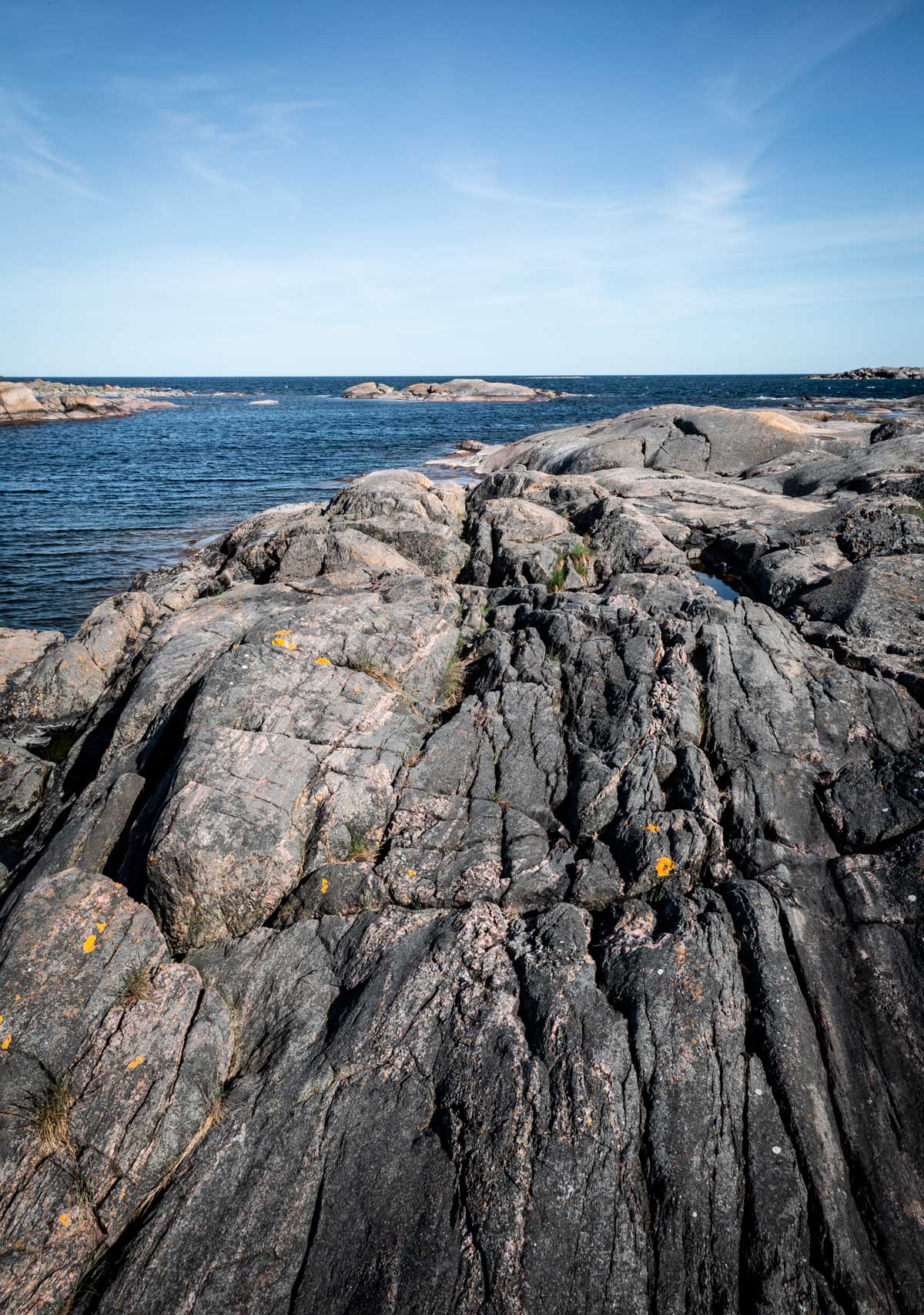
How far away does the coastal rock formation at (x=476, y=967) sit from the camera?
546cm

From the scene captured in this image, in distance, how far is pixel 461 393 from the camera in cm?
14750

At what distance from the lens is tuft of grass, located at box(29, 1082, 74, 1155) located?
6145mm

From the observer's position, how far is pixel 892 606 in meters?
13.1

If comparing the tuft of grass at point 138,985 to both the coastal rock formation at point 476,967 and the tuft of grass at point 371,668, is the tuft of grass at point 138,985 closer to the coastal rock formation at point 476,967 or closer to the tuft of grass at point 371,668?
the coastal rock formation at point 476,967

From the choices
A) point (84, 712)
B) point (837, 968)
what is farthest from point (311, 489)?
point (837, 968)


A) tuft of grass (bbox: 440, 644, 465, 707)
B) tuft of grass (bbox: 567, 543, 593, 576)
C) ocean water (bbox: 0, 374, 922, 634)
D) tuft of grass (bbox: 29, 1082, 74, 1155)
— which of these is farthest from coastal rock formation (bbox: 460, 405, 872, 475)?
tuft of grass (bbox: 29, 1082, 74, 1155)

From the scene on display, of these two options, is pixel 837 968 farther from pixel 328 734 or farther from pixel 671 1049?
pixel 328 734

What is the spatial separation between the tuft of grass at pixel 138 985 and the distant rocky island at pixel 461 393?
435ft

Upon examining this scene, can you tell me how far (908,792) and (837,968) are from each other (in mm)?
2702

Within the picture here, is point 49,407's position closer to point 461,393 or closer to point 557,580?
point 461,393

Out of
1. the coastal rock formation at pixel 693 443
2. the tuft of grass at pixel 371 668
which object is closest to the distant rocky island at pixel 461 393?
the coastal rock formation at pixel 693 443

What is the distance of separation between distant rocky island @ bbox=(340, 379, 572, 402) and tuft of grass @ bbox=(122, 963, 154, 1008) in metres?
133

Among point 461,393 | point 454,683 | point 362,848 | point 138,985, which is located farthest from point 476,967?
point 461,393

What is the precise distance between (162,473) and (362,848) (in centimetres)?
4993
